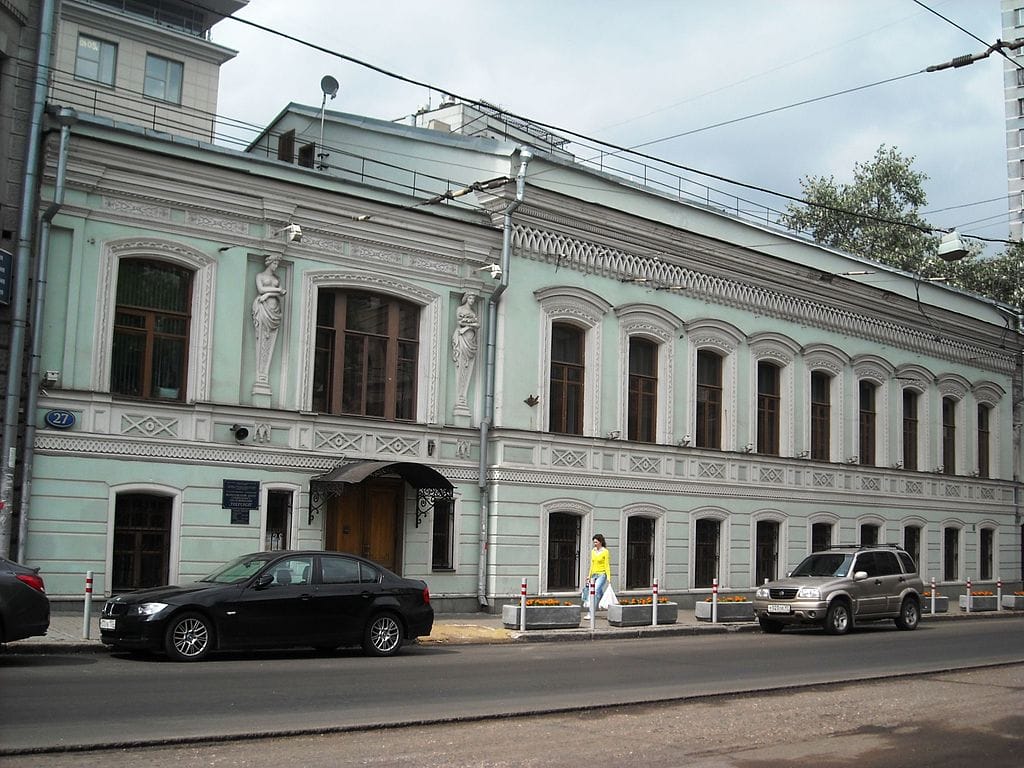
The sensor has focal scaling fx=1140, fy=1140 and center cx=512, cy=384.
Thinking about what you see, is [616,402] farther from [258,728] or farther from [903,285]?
[258,728]

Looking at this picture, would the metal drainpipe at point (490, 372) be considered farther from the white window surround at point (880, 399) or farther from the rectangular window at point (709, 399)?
the white window surround at point (880, 399)

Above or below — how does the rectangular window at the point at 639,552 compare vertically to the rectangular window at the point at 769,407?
below

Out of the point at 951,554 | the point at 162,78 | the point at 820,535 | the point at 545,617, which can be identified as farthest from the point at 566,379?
the point at 162,78

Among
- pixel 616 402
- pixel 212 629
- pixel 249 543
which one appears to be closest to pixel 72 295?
pixel 249 543

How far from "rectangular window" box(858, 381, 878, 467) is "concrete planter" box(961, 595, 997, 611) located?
5197 mm

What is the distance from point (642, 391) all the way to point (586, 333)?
2.39m

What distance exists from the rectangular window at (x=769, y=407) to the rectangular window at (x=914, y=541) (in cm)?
730

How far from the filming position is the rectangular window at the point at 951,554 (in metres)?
37.3

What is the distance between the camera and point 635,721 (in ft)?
36.6

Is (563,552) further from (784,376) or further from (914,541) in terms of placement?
(914,541)

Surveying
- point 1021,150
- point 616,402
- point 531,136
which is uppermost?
point 1021,150

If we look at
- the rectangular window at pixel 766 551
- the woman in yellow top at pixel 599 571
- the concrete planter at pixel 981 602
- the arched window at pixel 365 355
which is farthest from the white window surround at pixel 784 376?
the arched window at pixel 365 355

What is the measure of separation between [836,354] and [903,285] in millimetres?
4419

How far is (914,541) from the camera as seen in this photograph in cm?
3606
